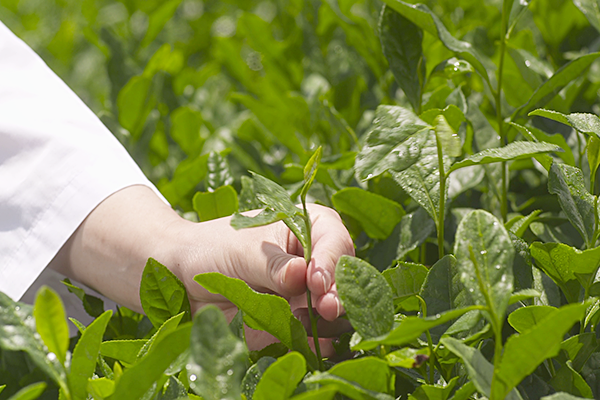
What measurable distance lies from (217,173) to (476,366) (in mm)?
672

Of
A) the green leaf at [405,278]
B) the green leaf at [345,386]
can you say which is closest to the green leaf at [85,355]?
the green leaf at [345,386]

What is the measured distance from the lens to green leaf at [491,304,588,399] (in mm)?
509

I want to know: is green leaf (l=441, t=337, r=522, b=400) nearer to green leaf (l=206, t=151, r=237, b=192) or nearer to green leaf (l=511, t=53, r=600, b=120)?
green leaf (l=511, t=53, r=600, b=120)

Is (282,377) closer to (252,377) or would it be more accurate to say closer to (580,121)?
(252,377)

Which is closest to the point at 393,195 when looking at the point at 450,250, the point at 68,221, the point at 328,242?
the point at 450,250

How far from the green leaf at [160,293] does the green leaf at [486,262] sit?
39cm

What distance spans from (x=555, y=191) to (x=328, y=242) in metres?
0.29

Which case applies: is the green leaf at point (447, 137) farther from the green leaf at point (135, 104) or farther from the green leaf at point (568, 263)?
the green leaf at point (135, 104)

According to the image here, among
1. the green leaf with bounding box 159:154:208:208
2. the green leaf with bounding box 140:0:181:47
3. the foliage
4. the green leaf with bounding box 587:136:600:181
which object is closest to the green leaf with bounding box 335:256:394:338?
the foliage

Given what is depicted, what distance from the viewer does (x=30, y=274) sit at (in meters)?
1.01

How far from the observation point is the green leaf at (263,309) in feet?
2.22

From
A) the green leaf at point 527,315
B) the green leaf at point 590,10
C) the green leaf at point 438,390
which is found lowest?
the green leaf at point 527,315

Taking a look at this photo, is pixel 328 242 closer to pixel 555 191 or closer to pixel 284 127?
pixel 555 191

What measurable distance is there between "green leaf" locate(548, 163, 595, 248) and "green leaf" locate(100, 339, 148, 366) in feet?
1.75
